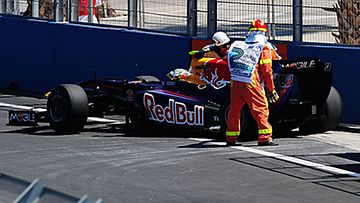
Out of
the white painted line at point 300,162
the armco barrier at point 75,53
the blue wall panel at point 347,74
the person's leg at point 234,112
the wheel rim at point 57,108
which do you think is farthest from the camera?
the armco barrier at point 75,53

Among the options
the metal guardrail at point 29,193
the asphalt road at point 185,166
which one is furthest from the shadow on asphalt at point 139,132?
the metal guardrail at point 29,193

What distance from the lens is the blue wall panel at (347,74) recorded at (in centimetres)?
1379

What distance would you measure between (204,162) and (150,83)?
270 cm

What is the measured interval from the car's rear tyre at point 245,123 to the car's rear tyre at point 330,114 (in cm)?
103

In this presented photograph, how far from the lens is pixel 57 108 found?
1361 cm

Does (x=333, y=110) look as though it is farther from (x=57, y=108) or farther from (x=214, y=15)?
(x=57, y=108)

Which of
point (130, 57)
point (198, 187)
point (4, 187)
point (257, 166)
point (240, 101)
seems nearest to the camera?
point (4, 187)

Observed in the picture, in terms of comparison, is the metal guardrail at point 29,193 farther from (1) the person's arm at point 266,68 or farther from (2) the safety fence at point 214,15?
(2) the safety fence at point 214,15

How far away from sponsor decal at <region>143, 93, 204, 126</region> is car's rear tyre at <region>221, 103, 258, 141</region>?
35 cm

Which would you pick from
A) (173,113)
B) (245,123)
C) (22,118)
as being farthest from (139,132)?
(245,123)

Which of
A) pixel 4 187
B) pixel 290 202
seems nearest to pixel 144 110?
pixel 290 202

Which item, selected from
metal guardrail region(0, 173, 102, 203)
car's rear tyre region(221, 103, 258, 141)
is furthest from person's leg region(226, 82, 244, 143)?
metal guardrail region(0, 173, 102, 203)

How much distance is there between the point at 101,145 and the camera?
1266cm

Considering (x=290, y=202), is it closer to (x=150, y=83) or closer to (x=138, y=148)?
(x=138, y=148)
